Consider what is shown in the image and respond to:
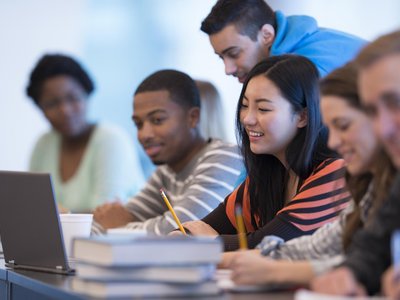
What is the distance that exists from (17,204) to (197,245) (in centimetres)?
70

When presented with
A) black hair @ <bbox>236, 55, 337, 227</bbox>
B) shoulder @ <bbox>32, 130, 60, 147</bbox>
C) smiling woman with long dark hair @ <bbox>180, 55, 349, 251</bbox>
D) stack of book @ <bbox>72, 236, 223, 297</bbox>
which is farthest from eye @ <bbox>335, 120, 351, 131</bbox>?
shoulder @ <bbox>32, 130, 60, 147</bbox>

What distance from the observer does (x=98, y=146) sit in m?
4.02

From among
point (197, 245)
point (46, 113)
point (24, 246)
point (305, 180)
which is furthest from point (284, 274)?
point (46, 113)

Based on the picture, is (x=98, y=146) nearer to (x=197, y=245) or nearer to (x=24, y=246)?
(x=24, y=246)

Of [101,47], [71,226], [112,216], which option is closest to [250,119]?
[71,226]

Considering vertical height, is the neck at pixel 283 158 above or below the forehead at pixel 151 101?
below

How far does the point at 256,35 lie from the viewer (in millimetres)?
2676

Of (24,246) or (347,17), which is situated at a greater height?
(347,17)

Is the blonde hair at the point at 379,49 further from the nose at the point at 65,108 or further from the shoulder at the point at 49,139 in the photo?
the shoulder at the point at 49,139

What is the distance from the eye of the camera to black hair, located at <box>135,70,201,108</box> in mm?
2809

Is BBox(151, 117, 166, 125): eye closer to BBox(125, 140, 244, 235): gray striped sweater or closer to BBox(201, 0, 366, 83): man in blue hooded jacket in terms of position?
BBox(125, 140, 244, 235): gray striped sweater

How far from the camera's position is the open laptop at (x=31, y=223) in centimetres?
181

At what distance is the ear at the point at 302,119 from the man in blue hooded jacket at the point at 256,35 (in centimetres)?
58

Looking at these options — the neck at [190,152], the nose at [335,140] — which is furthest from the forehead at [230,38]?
the nose at [335,140]
